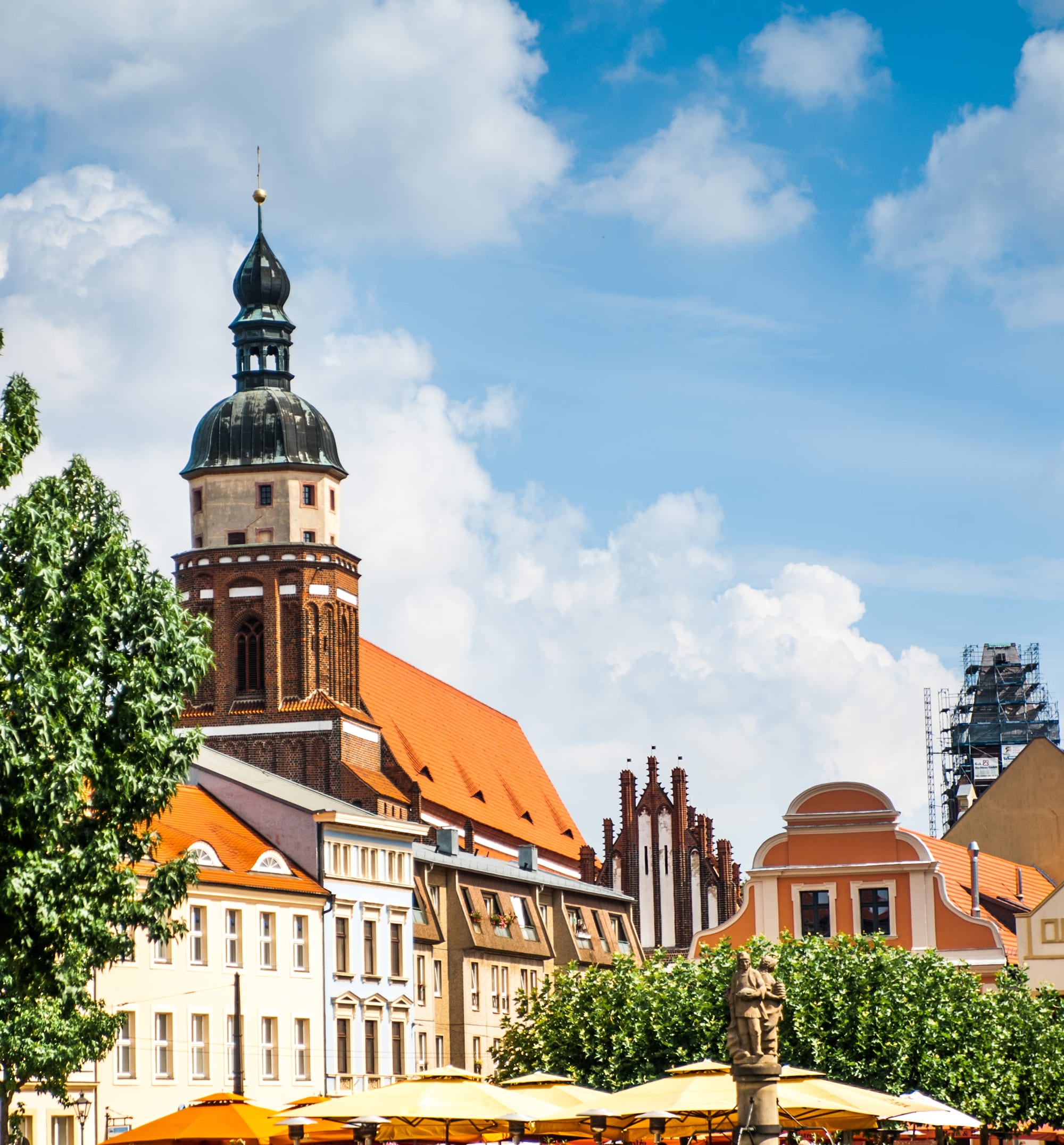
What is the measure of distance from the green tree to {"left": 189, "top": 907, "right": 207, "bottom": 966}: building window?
25038 millimetres

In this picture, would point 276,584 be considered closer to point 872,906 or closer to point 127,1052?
point 127,1052

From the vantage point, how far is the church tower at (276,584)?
87.9 meters

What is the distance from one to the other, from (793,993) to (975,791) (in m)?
80.8

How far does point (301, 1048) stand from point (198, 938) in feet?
17.7

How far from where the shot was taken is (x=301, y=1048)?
2530 inches

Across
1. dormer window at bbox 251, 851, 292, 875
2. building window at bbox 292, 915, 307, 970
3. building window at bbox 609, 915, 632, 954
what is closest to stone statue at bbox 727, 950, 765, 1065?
dormer window at bbox 251, 851, 292, 875

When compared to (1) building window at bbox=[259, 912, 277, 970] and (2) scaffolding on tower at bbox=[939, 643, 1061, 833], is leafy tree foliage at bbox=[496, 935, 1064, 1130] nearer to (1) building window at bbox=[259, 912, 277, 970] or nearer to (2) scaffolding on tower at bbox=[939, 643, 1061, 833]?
(1) building window at bbox=[259, 912, 277, 970]

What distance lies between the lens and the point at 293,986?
64312 mm

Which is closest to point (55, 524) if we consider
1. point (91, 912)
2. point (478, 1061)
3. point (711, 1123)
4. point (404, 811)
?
point (91, 912)

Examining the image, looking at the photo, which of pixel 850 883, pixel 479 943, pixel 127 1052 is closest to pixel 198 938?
pixel 127 1052

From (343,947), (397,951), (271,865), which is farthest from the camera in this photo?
(397,951)

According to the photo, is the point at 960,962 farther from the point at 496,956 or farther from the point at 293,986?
the point at 496,956

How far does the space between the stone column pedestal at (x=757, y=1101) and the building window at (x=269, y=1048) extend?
125ft

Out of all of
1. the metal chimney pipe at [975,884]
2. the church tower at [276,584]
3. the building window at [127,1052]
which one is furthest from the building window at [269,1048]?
the church tower at [276,584]
